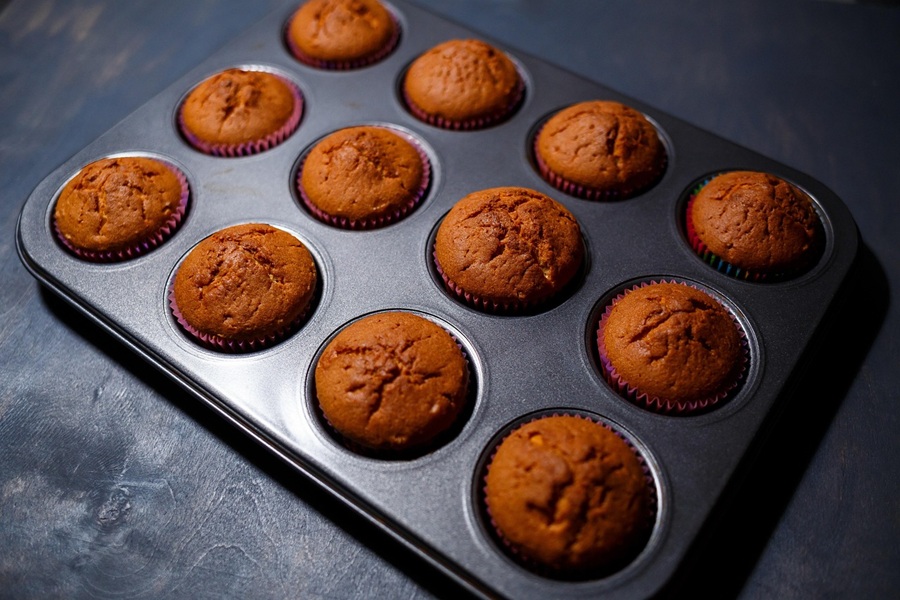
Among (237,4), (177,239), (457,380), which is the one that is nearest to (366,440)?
(457,380)

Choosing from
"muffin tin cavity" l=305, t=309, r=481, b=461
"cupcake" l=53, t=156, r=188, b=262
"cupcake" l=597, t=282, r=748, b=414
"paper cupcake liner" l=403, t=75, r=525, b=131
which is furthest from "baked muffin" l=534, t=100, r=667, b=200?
"cupcake" l=53, t=156, r=188, b=262

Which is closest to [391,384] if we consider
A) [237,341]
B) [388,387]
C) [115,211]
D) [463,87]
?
[388,387]

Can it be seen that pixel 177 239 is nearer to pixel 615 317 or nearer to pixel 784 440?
pixel 615 317

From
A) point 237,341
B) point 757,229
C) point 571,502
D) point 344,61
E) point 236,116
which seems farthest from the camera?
point 344,61

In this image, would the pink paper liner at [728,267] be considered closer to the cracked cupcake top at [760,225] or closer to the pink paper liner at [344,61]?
the cracked cupcake top at [760,225]

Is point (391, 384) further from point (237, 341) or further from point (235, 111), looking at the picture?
point (235, 111)

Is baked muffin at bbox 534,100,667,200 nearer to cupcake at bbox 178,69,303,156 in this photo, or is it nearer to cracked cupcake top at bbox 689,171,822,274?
cracked cupcake top at bbox 689,171,822,274

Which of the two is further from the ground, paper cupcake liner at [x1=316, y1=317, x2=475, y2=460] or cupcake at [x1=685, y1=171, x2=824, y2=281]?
cupcake at [x1=685, y1=171, x2=824, y2=281]
